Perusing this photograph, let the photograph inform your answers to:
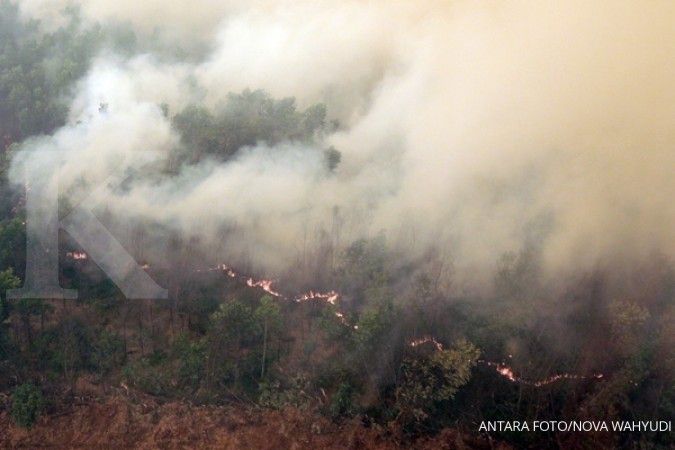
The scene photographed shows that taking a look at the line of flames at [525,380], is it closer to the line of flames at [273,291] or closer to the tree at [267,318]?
the line of flames at [273,291]

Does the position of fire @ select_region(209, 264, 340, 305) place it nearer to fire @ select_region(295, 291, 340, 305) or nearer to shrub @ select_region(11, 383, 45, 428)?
fire @ select_region(295, 291, 340, 305)

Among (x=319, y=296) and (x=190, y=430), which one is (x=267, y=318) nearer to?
(x=319, y=296)

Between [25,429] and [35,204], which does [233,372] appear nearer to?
[25,429]

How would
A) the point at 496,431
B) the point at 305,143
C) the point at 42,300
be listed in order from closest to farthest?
the point at 496,431 < the point at 42,300 < the point at 305,143

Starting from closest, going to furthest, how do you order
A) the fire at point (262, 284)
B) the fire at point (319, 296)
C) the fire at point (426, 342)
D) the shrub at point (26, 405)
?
the shrub at point (26, 405) → the fire at point (426, 342) → the fire at point (319, 296) → the fire at point (262, 284)

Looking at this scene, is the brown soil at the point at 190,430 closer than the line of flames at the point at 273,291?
Yes

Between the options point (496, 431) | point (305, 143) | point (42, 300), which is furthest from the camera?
point (305, 143)

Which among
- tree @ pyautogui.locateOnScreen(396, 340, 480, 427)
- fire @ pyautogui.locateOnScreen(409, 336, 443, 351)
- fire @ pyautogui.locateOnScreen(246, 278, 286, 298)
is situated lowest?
tree @ pyautogui.locateOnScreen(396, 340, 480, 427)

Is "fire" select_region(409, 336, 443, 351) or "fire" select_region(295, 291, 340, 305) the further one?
"fire" select_region(295, 291, 340, 305)

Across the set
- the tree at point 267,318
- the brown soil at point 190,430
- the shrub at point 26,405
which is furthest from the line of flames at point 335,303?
the shrub at point 26,405

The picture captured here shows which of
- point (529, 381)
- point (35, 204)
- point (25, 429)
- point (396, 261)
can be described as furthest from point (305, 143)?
point (25, 429)

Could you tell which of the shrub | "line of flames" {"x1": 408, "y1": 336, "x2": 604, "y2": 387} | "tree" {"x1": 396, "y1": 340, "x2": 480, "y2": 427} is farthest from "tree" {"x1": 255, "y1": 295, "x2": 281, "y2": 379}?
the shrub
